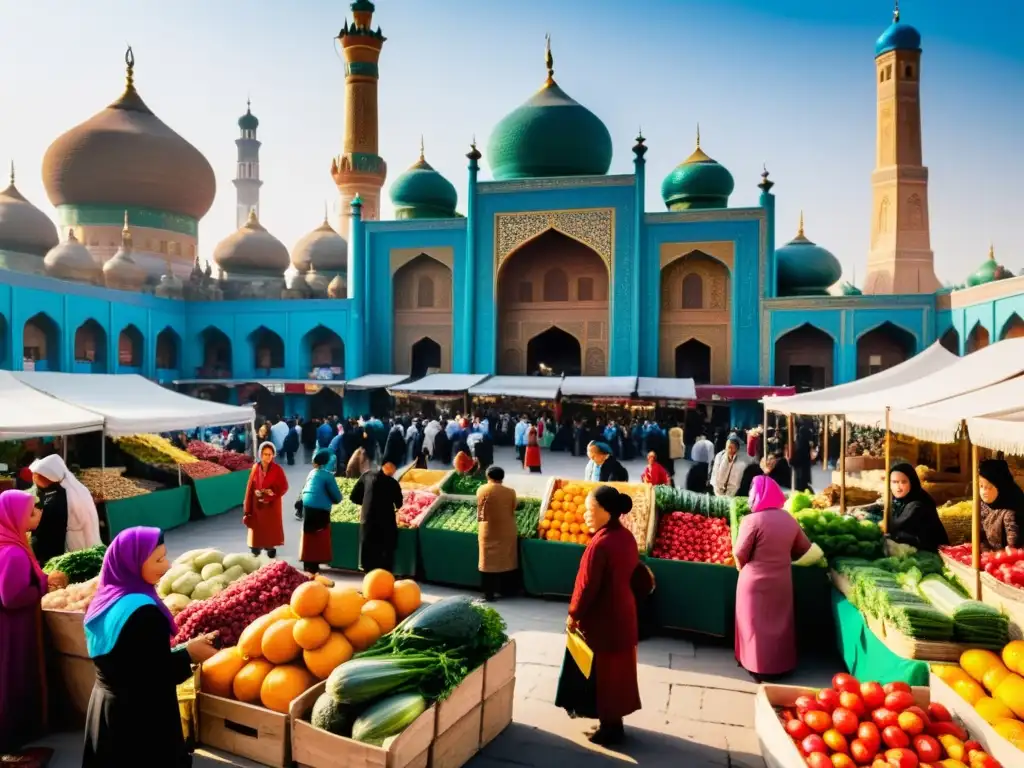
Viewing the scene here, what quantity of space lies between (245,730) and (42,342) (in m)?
19.4

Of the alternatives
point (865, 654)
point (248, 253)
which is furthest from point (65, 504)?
point (248, 253)

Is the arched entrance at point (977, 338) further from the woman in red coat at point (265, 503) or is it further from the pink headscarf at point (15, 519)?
the pink headscarf at point (15, 519)

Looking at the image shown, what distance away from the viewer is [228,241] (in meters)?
26.4

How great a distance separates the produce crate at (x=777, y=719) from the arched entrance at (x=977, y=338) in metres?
16.5

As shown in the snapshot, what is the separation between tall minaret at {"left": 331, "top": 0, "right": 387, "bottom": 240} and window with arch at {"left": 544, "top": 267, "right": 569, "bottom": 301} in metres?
8.02

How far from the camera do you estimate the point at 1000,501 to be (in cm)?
430

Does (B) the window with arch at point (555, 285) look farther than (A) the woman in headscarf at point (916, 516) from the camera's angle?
Yes

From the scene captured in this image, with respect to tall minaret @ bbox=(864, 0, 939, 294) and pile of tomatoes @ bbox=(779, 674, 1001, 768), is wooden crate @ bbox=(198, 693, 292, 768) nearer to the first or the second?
pile of tomatoes @ bbox=(779, 674, 1001, 768)

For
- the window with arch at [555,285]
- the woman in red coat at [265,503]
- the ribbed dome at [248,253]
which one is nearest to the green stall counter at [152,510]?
the woman in red coat at [265,503]

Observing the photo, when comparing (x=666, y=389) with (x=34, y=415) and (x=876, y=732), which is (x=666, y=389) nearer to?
(x=34, y=415)

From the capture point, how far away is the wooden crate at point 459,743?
294 cm

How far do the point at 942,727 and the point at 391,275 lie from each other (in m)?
19.4

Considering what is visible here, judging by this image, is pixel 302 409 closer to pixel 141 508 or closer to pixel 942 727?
pixel 141 508

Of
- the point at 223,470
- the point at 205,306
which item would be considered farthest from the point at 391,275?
the point at 223,470
